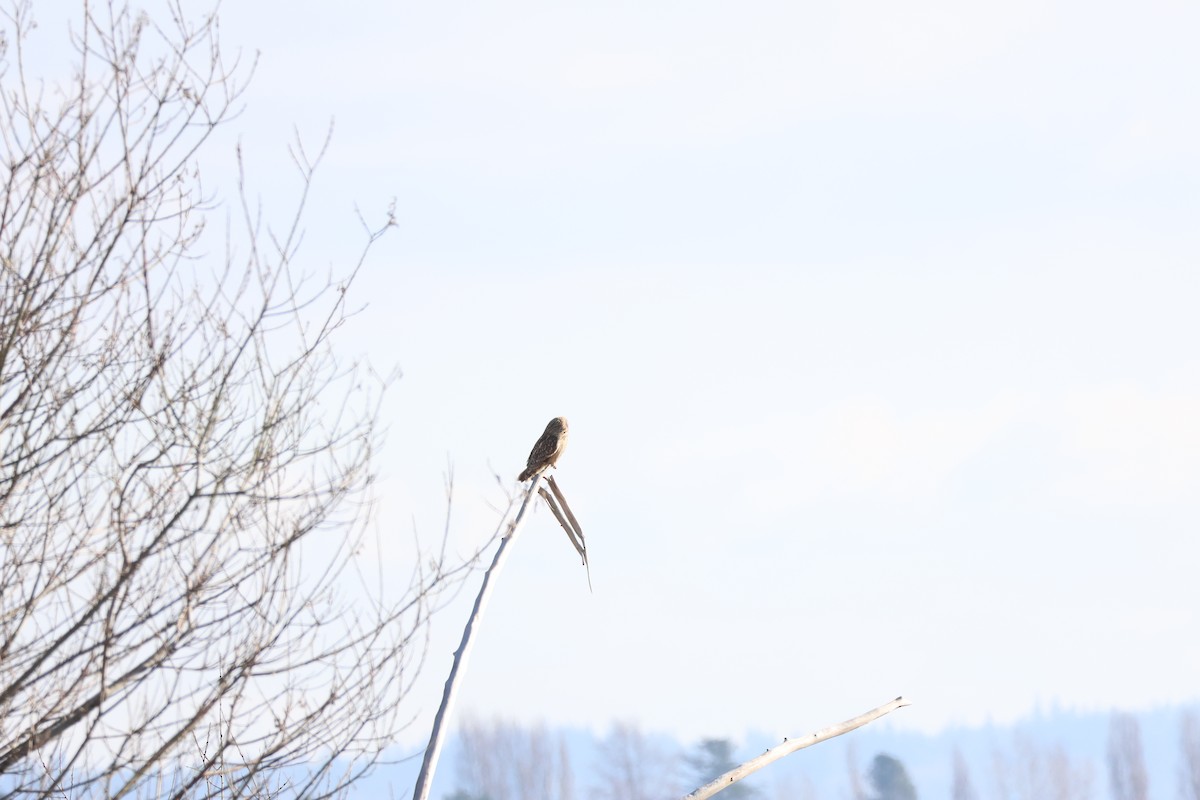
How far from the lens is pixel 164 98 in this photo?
6488 millimetres

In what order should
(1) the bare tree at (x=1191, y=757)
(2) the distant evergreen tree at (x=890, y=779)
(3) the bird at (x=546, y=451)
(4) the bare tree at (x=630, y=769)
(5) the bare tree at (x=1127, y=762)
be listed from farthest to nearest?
(4) the bare tree at (x=630, y=769) < (5) the bare tree at (x=1127, y=762) < (2) the distant evergreen tree at (x=890, y=779) < (1) the bare tree at (x=1191, y=757) < (3) the bird at (x=546, y=451)

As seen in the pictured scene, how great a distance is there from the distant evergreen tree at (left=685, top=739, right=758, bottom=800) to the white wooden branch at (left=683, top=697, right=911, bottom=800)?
220ft

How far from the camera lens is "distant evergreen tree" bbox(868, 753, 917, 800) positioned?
7231 centimetres

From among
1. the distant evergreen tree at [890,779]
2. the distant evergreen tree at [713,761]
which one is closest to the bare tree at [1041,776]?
the distant evergreen tree at [890,779]

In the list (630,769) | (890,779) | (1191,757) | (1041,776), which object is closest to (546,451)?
(890,779)

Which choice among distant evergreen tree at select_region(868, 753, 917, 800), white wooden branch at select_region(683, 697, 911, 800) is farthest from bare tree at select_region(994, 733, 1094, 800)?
white wooden branch at select_region(683, 697, 911, 800)

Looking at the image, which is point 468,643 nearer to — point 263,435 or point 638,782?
point 263,435

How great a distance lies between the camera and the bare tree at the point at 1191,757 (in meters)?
71.1

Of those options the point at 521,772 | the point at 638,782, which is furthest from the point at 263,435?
the point at 638,782

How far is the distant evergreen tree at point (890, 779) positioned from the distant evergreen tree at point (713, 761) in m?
5.28

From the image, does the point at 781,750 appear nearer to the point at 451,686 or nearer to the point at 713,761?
the point at 451,686

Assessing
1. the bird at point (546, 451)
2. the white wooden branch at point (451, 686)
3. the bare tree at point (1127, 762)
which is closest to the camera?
the white wooden branch at point (451, 686)

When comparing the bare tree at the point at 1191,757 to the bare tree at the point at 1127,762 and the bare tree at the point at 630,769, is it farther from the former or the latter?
the bare tree at the point at 630,769

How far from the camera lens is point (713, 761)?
73.0 m
